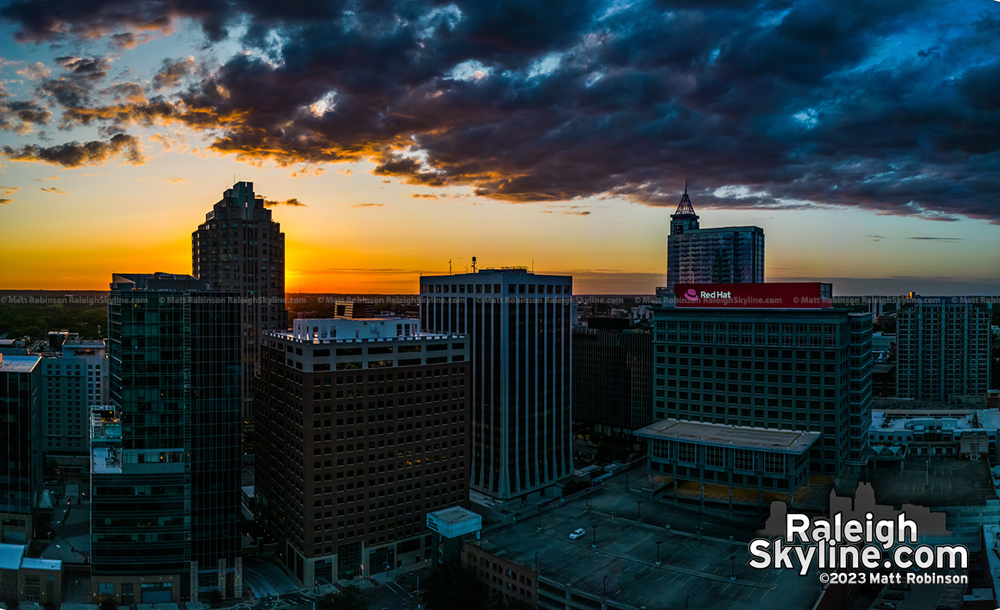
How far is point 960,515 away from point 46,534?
424ft

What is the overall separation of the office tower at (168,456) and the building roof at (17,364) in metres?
21.0

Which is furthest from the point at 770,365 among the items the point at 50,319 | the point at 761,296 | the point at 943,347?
the point at 50,319

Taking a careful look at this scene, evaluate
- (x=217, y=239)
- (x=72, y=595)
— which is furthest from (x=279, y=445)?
(x=217, y=239)

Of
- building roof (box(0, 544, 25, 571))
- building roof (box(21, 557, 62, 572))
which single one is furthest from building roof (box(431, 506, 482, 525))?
building roof (box(0, 544, 25, 571))

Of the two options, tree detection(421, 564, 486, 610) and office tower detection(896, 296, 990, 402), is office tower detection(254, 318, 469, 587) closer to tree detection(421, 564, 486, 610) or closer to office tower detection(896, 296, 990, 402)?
tree detection(421, 564, 486, 610)

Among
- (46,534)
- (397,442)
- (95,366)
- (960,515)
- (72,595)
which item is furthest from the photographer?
(95,366)

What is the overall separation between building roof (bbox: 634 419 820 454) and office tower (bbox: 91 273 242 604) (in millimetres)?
57408

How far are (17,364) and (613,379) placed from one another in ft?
415

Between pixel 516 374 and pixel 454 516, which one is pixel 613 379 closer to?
pixel 516 374

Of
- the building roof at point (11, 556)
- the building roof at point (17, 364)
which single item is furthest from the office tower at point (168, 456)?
the building roof at point (17, 364)

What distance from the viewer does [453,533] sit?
81.8 meters

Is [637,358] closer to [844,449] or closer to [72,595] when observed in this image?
[844,449]

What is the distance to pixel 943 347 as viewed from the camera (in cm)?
18188

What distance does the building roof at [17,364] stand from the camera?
305ft
